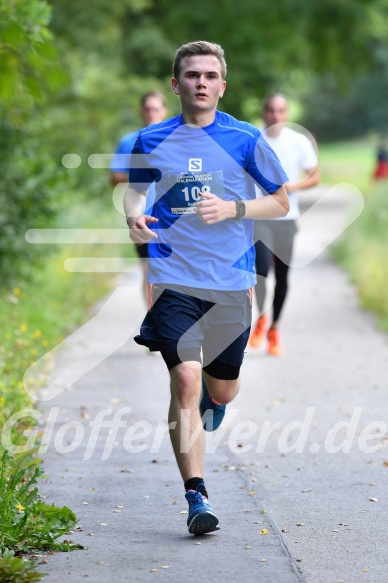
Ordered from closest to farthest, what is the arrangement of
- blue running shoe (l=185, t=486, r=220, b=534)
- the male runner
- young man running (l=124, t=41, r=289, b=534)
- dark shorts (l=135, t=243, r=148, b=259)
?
1. blue running shoe (l=185, t=486, r=220, b=534)
2. young man running (l=124, t=41, r=289, b=534)
3. dark shorts (l=135, t=243, r=148, b=259)
4. the male runner

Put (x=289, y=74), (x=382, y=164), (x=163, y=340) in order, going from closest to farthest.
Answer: (x=163, y=340), (x=289, y=74), (x=382, y=164)

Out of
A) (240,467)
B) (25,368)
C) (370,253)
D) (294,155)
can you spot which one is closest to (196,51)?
(240,467)

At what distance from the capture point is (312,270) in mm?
19562

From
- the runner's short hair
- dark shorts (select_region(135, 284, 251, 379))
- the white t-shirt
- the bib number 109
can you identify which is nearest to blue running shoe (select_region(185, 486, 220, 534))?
dark shorts (select_region(135, 284, 251, 379))

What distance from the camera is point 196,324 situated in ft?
18.4

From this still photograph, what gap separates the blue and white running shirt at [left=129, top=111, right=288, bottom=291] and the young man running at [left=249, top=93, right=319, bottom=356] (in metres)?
4.45

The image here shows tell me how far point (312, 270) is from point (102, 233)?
340 centimetres

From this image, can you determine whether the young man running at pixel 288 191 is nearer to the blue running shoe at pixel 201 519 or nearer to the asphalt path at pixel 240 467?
the asphalt path at pixel 240 467

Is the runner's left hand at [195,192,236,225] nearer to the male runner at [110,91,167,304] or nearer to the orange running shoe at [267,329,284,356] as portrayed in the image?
the male runner at [110,91,167,304]

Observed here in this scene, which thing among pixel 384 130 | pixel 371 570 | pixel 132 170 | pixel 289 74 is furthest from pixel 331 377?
pixel 384 130

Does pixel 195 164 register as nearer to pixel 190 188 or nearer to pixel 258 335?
pixel 190 188

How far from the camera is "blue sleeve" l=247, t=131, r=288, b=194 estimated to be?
5.62 meters

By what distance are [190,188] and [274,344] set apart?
5524 millimetres

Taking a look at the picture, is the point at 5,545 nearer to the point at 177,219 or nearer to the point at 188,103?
the point at 177,219
